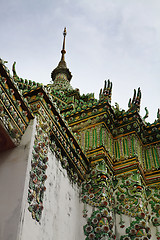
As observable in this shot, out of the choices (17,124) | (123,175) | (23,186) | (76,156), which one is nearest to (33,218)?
(23,186)

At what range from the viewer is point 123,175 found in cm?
622

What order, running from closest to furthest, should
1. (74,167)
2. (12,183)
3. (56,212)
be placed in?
(12,183), (56,212), (74,167)

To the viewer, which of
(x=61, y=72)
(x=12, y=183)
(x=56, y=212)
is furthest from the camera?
(x=61, y=72)

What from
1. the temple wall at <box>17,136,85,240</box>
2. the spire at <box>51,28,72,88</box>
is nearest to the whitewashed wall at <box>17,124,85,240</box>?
the temple wall at <box>17,136,85,240</box>

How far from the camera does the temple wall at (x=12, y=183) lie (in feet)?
11.4

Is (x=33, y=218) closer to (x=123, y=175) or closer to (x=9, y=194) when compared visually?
(x=9, y=194)

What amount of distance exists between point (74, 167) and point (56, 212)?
1156 millimetres

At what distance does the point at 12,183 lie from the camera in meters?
3.88

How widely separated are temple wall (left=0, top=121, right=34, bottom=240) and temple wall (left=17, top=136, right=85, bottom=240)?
64 mm

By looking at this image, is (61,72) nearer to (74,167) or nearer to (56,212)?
(74,167)

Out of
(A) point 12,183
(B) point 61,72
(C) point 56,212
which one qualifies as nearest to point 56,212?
(C) point 56,212

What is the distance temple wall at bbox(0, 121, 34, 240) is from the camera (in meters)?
3.49

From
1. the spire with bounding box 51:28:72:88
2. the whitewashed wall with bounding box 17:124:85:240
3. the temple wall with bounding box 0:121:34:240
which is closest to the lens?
the temple wall with bounding box 0:121:34:240

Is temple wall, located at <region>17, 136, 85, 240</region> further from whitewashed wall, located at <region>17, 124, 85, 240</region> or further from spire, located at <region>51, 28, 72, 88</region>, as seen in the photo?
spire, located at <region>51, 28, 72, 88</region>
